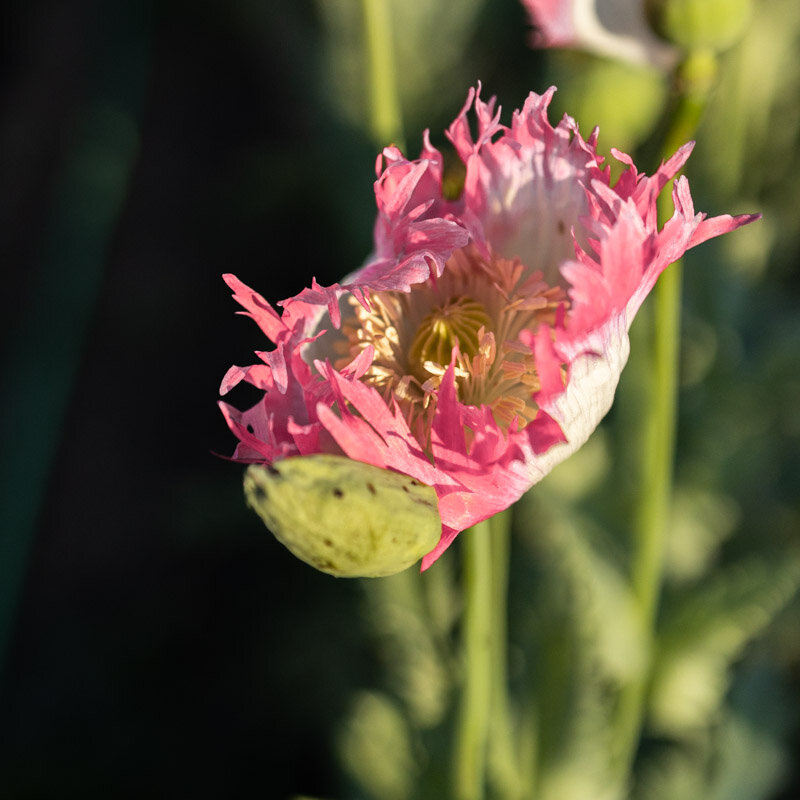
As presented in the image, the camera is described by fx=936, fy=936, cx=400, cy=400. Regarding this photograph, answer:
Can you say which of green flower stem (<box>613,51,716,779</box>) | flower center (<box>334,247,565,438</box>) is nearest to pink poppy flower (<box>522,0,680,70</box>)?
green flower stem (<box>613,51,716,779</box>)

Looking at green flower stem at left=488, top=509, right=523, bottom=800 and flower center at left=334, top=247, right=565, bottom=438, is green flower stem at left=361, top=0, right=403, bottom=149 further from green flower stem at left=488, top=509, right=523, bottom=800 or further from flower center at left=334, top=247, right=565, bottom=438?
green flower stem at left=488, top=509, right=523, bottom=800

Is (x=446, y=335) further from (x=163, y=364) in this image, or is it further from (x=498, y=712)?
(x=163, y=364)

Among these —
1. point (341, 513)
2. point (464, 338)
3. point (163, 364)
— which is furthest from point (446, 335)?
point (163, 364)

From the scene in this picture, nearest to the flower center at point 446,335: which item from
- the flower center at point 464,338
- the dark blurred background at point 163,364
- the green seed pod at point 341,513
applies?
the flower center at point 464,338

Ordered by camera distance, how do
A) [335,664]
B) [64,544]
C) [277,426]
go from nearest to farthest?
[277,426] < [335,664] < [64,544]

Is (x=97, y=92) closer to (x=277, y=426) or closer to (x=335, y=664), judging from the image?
(x=335, y=664)

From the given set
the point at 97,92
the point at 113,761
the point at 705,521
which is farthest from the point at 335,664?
the point at 97,92
